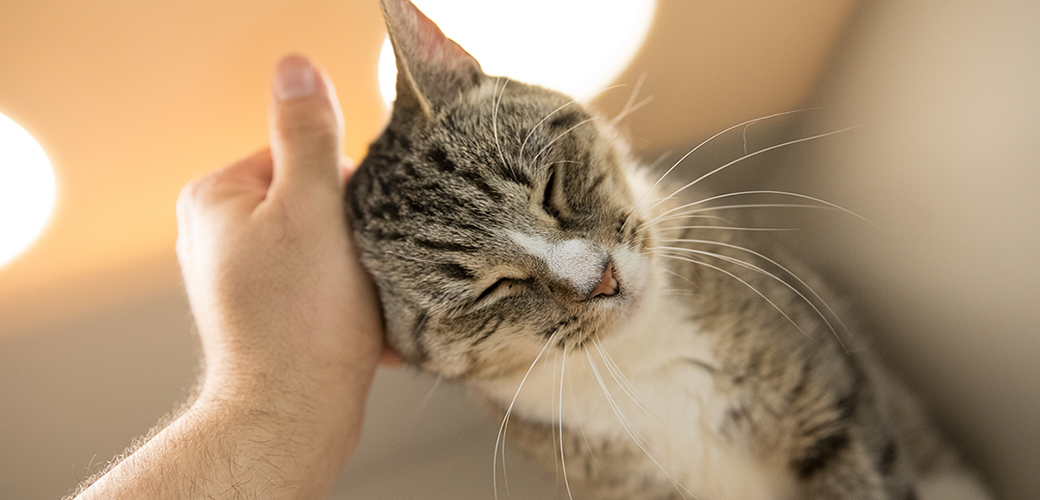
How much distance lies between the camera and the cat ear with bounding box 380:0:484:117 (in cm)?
93

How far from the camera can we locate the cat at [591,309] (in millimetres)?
921

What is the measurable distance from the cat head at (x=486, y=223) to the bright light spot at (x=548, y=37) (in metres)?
0.27

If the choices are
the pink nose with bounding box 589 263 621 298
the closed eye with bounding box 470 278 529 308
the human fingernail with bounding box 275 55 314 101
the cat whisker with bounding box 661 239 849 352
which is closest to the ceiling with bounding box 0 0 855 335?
the human fingernail with bounding box 275 55 314 101

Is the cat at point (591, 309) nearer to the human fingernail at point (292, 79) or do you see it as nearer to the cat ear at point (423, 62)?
the cat ear at point (423, 62)

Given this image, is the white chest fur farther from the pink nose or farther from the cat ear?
the cat ear

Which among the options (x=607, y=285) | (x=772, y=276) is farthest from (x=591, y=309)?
(x=772, y=276)

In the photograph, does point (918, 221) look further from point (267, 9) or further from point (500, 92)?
point (267, 9)

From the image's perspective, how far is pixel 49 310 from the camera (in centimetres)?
135

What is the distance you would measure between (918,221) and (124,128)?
6.39 feet

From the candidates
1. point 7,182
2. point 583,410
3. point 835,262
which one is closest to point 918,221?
point 835,262

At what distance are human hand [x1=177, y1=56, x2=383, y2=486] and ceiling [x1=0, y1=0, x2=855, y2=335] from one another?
22 cm

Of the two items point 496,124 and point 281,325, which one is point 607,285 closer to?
point 496,124

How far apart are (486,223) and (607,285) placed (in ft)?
0.76

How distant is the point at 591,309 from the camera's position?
0.90m
